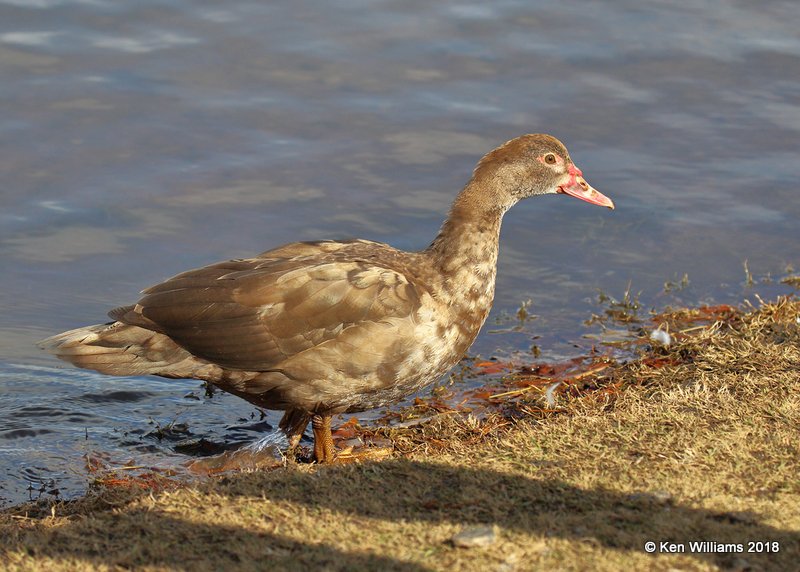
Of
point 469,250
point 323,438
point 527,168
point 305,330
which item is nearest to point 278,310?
point 305,330

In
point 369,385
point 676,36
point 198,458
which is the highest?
point 676,36

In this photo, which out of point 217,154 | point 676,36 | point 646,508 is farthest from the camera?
point 676,36

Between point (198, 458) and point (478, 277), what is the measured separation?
1852mm

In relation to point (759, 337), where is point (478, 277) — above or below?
above

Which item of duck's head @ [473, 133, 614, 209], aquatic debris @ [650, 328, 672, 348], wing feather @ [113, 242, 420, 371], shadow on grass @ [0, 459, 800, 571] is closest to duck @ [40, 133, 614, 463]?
wing feather @ [113, 242, 420, 371]

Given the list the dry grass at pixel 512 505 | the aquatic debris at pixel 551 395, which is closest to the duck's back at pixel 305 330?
the dry grass at pixel 512 505

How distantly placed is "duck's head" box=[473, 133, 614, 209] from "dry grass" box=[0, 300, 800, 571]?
4.72 ft

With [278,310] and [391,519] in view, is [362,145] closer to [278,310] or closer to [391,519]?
[278,310]

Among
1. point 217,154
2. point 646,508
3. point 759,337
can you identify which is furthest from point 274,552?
point 217,154

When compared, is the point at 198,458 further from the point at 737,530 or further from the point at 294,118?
the point at 294,118

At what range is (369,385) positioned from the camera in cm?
562

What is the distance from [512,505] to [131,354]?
7.86 ft

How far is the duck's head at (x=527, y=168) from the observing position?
6.26 meters

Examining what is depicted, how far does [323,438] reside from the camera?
19.1ft
